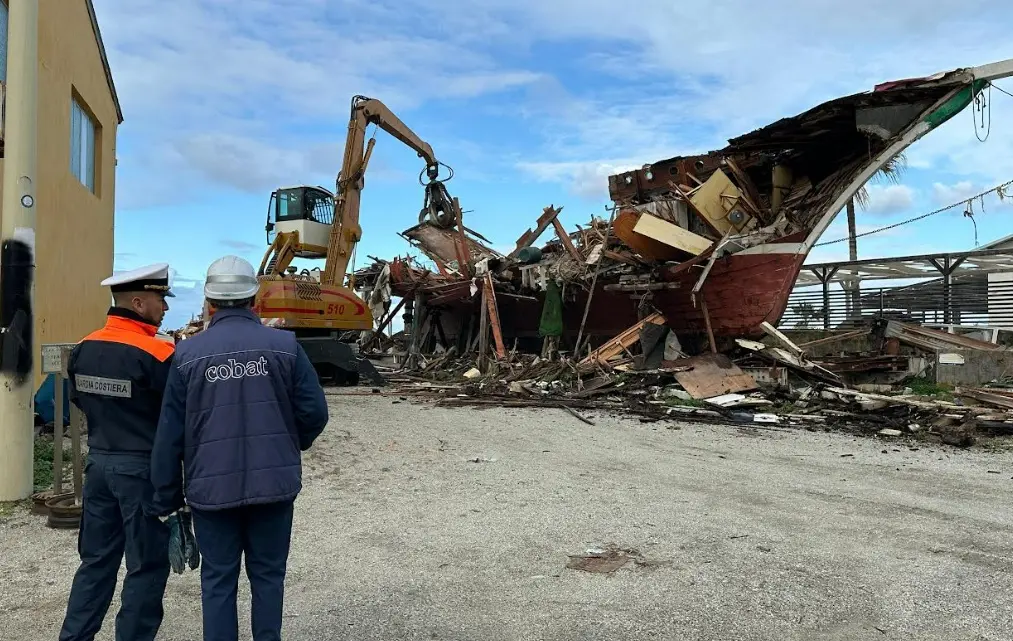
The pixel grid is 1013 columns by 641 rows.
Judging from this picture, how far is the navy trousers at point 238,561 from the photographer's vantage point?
2.65 metres

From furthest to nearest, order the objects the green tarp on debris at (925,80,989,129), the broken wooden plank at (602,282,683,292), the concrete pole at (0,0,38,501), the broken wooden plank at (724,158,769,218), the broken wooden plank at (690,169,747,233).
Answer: the broken wooden plank at (724,158,769,218)
the broken wooden plank at (690,169,747,233)
the broken wooden plank at (602,282,683,292)
the green tarp on debris at (925,80,989,129)
the concrete pole at (0,0,38,501)

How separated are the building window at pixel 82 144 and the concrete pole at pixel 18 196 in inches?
177

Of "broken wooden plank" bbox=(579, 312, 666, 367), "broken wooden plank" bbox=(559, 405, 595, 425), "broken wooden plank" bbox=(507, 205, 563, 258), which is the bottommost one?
"broken wooden plank" bbox=(559, 405, 595, 425)

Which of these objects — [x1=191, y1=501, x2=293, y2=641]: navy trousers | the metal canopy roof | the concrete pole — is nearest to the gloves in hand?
[x1=191, y1=501, x2=293, y2=641]: navy trousers

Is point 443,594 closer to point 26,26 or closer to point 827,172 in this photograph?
point 26,26

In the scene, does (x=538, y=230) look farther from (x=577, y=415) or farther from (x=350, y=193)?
(x=577, y=415)

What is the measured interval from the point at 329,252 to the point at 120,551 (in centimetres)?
1352

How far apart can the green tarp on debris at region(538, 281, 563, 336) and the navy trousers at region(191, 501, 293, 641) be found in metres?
15.7

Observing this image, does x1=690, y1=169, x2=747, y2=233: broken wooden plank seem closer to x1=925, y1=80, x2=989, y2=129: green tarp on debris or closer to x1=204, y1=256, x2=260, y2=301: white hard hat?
x1=925, y1=80, x2=989, y2=129: green tarp on debris

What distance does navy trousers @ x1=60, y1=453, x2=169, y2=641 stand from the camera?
289 centimetres

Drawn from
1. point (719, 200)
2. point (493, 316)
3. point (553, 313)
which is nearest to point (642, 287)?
point (719, 200)

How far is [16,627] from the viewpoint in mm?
3449

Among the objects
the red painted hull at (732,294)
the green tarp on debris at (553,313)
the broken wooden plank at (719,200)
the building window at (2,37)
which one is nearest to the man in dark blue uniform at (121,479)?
the building window at (2,37)

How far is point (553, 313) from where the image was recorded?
1831 cm
